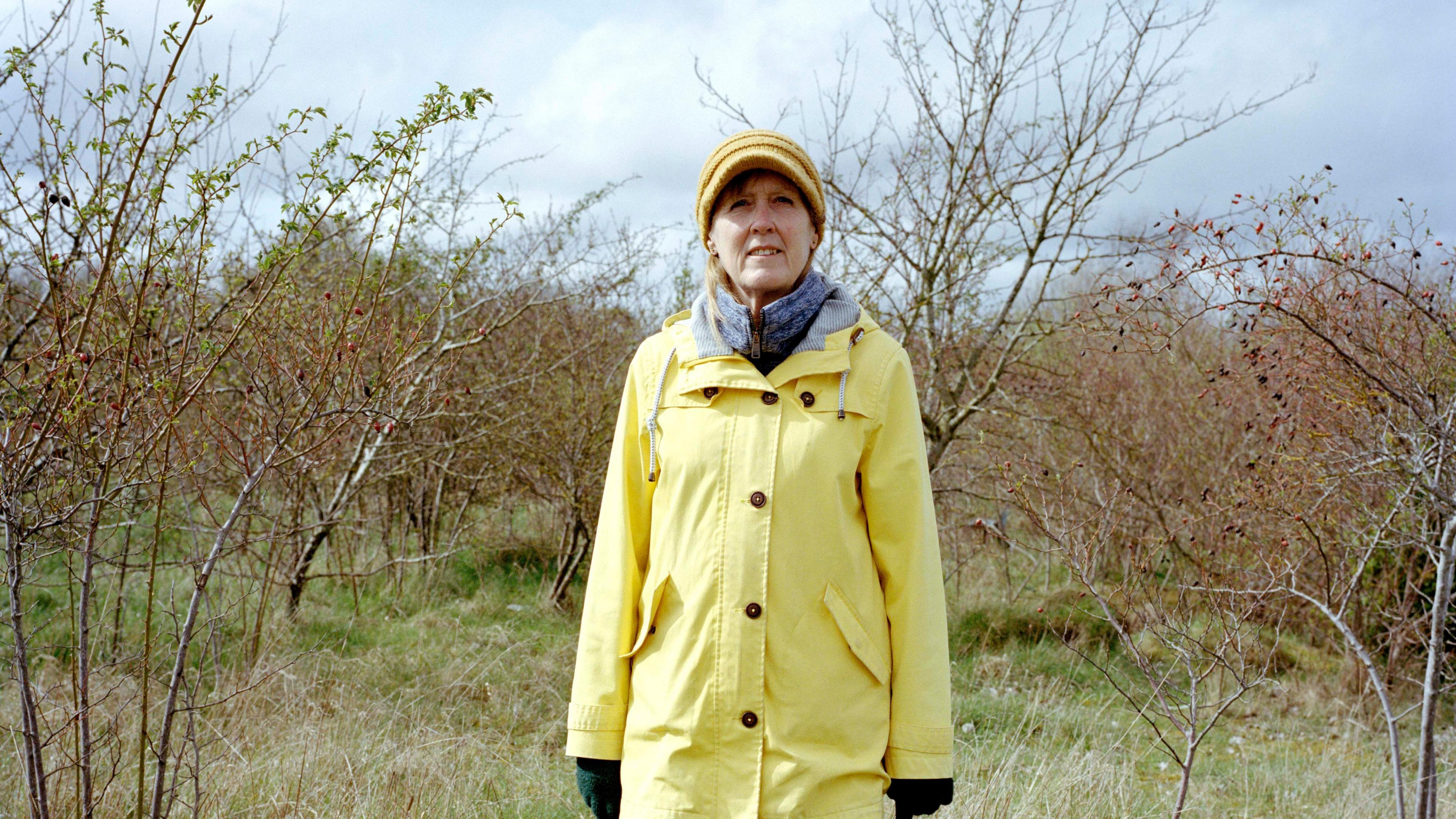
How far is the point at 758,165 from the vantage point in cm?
205

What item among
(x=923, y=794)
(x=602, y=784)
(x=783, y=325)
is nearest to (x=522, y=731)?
(x=602, y=784)

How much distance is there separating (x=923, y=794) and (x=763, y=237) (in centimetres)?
108

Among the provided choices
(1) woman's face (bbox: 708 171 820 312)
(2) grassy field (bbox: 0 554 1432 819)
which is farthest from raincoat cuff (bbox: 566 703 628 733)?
(2) grassy field (bbox: 0 554 1432 819)

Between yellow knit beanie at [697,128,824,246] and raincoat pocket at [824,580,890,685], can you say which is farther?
yellow knit beanie at [697,128,824,246]

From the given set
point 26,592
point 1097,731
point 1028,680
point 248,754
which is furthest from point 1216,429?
point 26,592

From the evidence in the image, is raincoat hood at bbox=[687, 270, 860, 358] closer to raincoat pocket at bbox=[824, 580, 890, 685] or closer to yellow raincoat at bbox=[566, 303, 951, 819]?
yellow raincoat at bbox=[566, 303, 951, 819]

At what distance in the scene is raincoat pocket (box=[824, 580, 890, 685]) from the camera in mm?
1885

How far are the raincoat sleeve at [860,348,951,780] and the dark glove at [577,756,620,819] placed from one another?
1.67 feet

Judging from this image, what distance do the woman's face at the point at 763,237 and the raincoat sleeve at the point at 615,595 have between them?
278 millimetres

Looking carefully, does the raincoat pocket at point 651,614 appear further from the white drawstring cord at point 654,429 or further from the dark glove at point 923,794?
the dark glove at point 923,794

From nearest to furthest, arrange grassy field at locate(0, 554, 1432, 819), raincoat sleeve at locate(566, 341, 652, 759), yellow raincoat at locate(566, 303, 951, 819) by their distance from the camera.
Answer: yellow raincoat at locate(566, 303, 951, 819) → raincoat sleeve at locate(566, 341, 652, 759) → grassy field at locate(0, 554, 1432, 819)

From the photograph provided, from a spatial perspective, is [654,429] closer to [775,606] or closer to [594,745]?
[775,606]

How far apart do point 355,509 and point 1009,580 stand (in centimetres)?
496

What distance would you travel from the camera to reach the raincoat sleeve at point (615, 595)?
196cm
